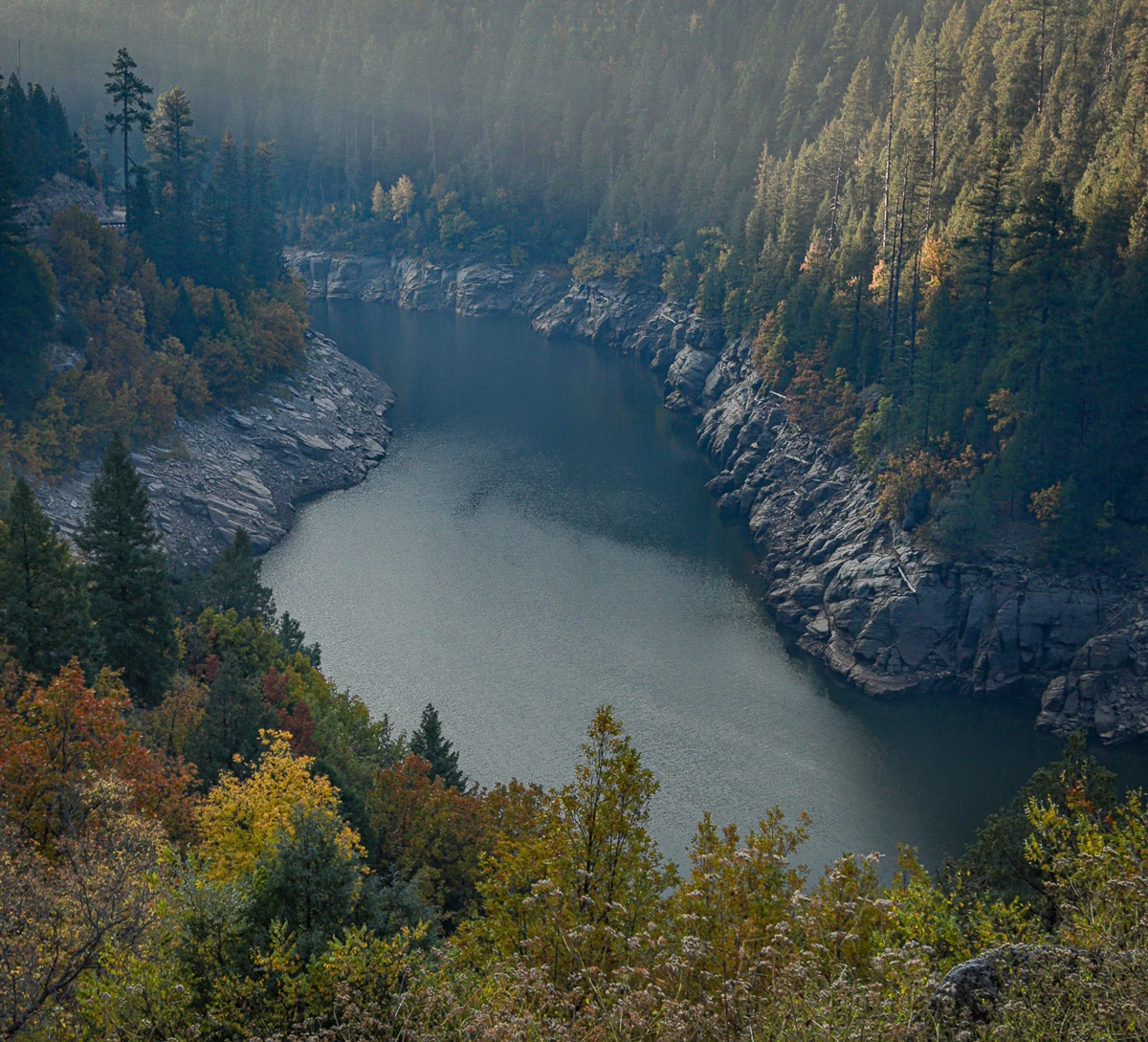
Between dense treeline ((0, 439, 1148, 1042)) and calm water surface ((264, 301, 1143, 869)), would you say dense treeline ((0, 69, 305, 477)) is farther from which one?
dense treeline ((0, 439, 1148, 1042))

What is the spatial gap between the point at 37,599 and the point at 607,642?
40831 millimetres

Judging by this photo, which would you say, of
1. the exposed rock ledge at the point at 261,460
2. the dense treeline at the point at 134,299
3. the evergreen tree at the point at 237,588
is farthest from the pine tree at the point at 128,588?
the dense treeline at the point at 134,299

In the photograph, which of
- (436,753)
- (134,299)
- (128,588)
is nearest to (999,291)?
(436,753)

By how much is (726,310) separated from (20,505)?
10027cm

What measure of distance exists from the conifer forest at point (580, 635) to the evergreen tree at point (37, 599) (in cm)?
13

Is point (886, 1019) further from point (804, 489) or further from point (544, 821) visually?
point (804, 489)

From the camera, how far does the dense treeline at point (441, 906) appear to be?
49.8 ft

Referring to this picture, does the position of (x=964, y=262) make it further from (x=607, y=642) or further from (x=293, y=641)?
(x=293, y=641)

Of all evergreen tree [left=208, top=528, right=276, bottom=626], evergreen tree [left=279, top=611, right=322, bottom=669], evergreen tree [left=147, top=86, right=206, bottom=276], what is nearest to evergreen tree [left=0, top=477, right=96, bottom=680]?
evergreen tree [left=279, top=611, right=322, bottom=669]

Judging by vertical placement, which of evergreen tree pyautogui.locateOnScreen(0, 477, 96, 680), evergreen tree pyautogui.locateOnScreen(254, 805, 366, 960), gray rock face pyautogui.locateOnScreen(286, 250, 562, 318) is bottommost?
gray rock face pyautogui.locateOnScreen(286, 250, 562, 318)

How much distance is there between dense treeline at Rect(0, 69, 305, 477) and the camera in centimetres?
7969

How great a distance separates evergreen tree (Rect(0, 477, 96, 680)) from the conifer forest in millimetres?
132

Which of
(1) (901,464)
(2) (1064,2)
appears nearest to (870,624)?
(1) (901,464)

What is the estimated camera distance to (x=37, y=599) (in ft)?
137
